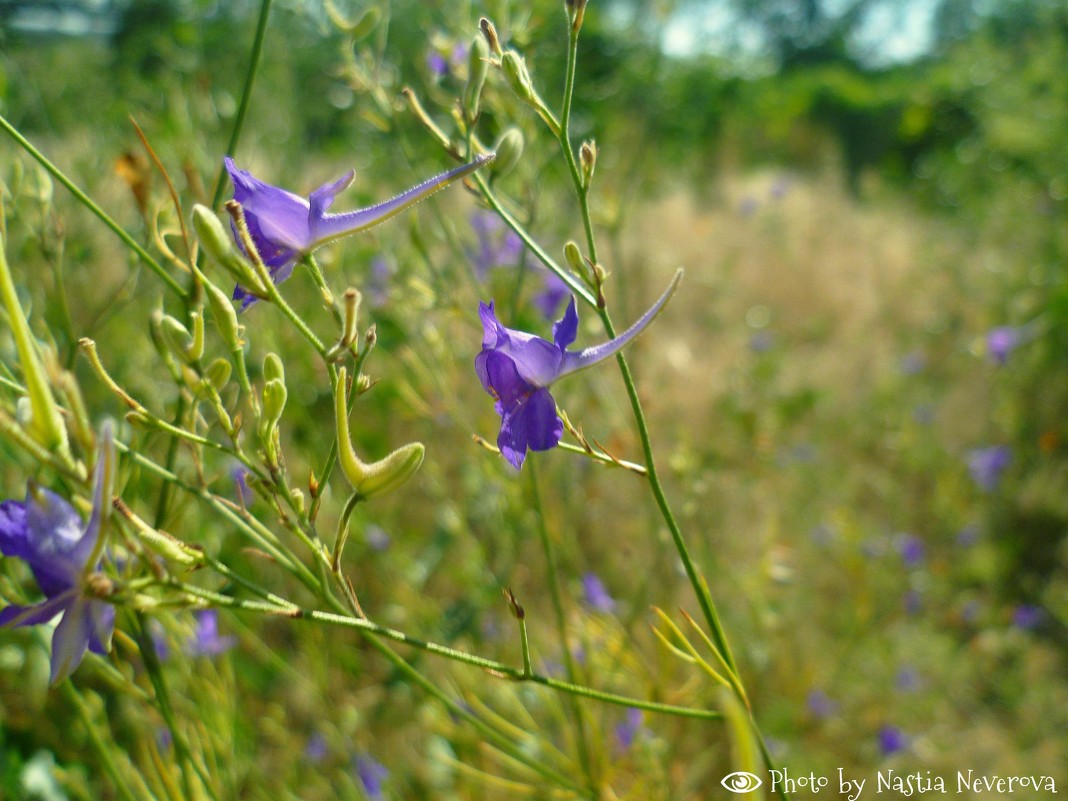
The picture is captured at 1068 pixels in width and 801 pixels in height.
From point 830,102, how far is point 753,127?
12.2 feet

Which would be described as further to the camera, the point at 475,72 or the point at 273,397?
the point at 475,72

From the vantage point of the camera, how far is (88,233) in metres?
2.38

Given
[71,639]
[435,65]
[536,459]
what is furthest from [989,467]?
[71,639]

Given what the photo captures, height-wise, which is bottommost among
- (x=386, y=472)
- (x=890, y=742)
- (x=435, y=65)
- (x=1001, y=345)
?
(x=386, y=472)

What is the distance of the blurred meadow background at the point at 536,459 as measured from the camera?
130 centimetres

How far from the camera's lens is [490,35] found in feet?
2.23

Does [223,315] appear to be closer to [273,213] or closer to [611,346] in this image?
[273,213]

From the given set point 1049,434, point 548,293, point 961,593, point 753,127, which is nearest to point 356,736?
point 548,293

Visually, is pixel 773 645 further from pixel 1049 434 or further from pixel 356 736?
pixel 1049 434

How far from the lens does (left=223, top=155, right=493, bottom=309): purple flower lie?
1.90ft

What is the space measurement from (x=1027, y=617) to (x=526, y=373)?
287cm

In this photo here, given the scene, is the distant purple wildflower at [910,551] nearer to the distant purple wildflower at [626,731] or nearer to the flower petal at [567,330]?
the distant purple wildflower at [626,731]

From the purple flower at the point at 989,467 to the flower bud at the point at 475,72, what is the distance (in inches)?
131

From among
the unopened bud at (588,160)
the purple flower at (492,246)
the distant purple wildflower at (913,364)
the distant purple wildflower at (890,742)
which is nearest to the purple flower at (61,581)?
the unopened bud at (588,160)
